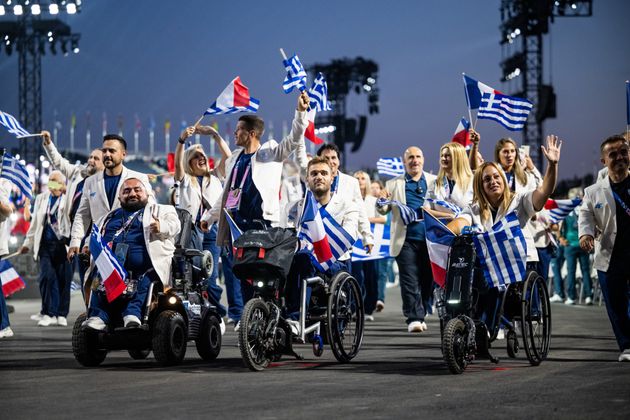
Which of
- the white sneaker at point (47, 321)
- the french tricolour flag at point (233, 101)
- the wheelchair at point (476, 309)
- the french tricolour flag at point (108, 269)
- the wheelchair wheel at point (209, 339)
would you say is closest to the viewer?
the wheelchair at point (476, 309)

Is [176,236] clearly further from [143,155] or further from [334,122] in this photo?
[143,155]

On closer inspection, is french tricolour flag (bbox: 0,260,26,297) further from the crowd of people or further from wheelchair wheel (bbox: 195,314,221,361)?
wheelchair wheel (bbox: 195,314,221,361)

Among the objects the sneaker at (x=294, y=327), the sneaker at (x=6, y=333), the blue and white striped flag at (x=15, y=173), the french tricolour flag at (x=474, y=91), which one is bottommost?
the sneaker at (x=6, y=333)

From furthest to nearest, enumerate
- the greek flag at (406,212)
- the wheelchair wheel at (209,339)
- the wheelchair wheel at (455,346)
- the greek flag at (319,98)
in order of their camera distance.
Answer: the greek flag at (319,98) < the greek flag at (406,212) < the wheelchair wheel at (209,339) < the wheelchair wheel at (455,346)

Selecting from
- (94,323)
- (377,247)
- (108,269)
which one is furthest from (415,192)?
(94,323)

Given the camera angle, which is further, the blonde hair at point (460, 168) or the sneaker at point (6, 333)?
the sneaker at point (6, 333)

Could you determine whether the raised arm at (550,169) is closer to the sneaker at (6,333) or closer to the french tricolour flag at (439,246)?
the french tricolour flag at (439,246)

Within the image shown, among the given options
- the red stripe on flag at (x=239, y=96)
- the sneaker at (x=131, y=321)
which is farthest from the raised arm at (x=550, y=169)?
the red stripe on flag at (x=239, y=96)

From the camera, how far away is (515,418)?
662 cm

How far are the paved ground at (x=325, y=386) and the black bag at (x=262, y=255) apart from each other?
2.53ft

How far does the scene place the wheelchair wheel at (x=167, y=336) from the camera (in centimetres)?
963

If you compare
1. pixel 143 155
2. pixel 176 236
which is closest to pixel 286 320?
pixel 176 236

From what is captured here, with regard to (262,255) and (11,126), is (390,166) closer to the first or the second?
(11,126)

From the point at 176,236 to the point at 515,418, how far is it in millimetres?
4708
